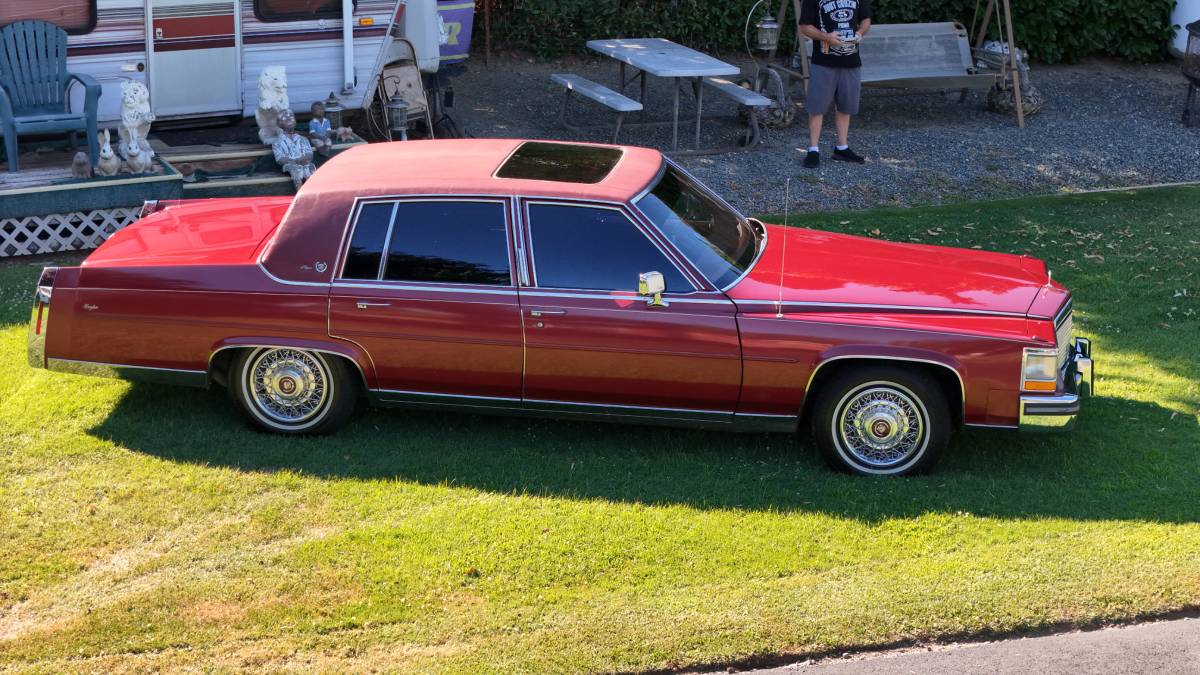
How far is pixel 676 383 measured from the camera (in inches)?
256

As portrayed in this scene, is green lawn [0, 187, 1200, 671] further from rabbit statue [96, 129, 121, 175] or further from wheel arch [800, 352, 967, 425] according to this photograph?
rabbit statue [96, 129, 121, 175]

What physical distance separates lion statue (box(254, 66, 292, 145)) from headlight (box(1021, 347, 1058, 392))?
22.8 feet

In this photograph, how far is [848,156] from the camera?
12.7 metres

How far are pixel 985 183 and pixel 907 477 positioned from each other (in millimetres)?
6478

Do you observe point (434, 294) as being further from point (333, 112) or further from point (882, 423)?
point (333, 112)

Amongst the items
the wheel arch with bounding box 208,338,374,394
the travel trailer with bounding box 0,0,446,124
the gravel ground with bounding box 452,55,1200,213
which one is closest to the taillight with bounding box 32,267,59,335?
the wheel arch with bounding box 208,338,374,394

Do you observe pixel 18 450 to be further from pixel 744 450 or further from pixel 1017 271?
pixel 1017 271

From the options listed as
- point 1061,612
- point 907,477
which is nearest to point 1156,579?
point 1061,612

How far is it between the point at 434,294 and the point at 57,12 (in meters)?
5.79

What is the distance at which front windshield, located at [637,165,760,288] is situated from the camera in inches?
259

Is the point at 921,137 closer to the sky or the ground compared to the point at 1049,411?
closer to the sky

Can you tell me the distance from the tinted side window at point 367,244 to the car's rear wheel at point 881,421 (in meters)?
2.26

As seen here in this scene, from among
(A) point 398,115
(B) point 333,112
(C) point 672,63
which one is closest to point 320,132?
(B) point 333,112

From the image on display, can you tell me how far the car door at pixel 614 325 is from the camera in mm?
6418
